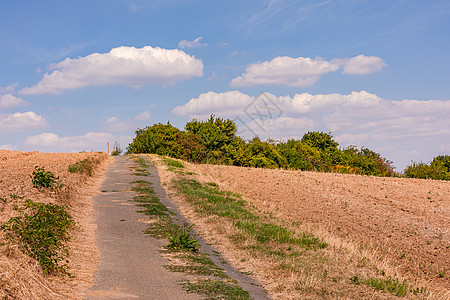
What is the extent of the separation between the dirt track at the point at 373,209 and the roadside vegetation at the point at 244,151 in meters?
19.5

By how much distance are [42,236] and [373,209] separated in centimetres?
2046

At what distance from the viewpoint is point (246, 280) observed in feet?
31.7

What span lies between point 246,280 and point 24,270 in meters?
5.13

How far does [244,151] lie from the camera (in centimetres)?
5969

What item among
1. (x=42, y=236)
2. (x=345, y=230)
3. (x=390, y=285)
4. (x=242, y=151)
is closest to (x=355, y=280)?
(x=390, y=285)

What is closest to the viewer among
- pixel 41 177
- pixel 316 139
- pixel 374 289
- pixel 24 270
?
pixel 24 270

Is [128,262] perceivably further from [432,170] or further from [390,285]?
[432,170]

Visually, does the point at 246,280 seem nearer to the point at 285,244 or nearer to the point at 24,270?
the point at 285,244

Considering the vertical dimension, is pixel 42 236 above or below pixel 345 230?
above

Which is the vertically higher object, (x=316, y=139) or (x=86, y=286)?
(x=316, y=139)

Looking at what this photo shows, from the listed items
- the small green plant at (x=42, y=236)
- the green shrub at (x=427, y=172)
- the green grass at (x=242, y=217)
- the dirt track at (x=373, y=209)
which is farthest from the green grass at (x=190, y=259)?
the green shrub at (x=427, y=172)

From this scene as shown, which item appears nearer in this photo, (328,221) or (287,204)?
(328,221)

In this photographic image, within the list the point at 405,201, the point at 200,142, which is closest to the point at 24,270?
the point at 405,201

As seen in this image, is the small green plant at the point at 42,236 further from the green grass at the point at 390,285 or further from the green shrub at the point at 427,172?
the green shrub at the point at 427,172
